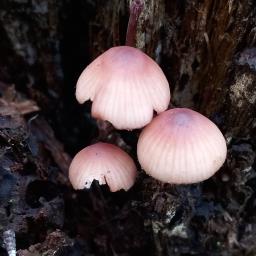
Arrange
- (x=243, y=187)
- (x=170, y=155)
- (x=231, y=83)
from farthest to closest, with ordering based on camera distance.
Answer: (x=243, y=187) < (x=231, y=83) < (x=170, y=155)

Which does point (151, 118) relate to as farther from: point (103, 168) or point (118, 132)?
point (118, 132)

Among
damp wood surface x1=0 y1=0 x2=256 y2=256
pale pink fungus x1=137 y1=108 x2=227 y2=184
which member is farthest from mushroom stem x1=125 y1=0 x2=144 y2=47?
pale pink fungus x1=137 y1=108 x2=227 y2=184

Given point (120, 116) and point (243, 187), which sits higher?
point (120, 116)

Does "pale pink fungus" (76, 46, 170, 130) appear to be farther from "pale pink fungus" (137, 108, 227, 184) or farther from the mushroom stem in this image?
the mushroom stem

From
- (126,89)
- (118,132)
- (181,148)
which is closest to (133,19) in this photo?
(126,89)

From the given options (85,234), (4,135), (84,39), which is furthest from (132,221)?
(84,39)

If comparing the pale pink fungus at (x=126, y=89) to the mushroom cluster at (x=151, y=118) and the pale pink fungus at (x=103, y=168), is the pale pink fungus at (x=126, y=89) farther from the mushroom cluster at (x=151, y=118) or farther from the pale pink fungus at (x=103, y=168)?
the pale pink fungus at (x=103, y=168)

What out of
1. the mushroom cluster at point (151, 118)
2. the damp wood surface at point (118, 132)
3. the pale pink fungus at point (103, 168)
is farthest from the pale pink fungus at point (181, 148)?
the damp wood surface at point (118, 132)

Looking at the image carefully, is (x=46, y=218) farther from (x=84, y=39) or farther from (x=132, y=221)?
(x=84, y=39)
